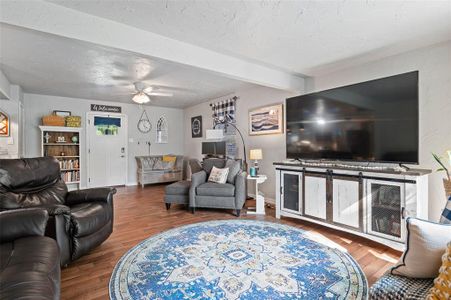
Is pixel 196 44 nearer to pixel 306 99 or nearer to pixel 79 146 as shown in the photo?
pixel 306 99

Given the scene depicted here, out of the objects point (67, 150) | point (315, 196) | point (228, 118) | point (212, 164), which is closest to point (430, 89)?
point (315, 196)

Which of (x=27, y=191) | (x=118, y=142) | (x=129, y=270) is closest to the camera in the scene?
(x=129, y=270)

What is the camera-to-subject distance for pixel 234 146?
16.5ft

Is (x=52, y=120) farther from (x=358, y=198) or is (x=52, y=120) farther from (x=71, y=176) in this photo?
(x=358, y=198)

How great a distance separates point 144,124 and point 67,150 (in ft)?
6.45

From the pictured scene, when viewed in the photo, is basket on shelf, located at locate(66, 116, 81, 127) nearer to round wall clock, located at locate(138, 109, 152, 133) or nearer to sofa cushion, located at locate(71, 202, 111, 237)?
round wall clock, located at locate(138, 109, 152, 133)

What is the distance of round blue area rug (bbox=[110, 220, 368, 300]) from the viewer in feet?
5.56

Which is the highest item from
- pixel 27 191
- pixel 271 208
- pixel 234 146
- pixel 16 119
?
pixel 16 119

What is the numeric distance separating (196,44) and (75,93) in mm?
3971

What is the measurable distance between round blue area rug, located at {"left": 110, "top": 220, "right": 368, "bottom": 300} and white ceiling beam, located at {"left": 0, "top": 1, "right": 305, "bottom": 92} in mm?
2007

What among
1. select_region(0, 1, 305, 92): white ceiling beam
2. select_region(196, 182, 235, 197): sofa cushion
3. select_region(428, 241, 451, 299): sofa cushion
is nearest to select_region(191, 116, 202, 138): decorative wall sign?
select_region(196, 182, 235, 197): sofa cushion

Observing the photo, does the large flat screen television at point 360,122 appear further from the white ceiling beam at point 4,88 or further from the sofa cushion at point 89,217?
the white ceiling beam at point 4,88

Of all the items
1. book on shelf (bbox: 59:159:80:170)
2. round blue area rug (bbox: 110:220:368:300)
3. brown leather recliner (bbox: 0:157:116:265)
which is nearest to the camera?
round blue area rug (bbox: 110:220:368:300)

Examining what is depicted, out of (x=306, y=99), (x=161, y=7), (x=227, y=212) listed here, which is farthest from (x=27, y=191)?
(x=306, y=99)
